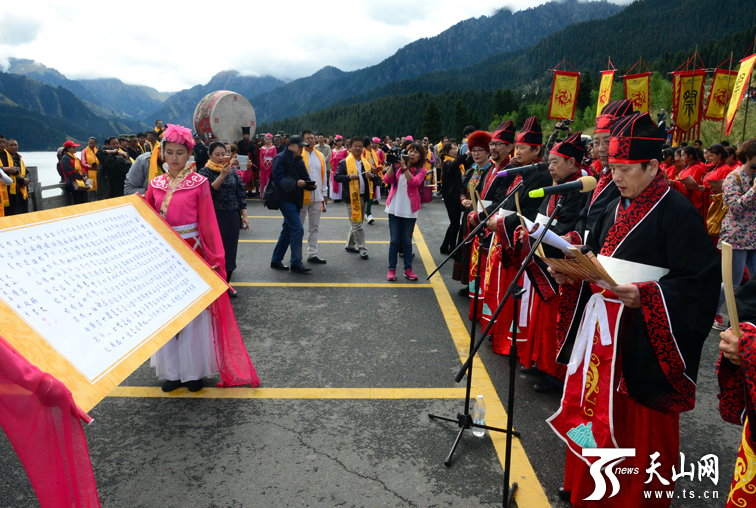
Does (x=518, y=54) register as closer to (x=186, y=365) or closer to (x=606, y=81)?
(x=606, y=81)

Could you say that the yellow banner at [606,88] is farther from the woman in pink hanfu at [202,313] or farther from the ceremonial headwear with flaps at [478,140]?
the woman in pink hanfu at [202,313]

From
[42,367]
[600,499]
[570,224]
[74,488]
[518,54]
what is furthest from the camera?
[518,54]

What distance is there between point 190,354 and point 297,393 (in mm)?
891

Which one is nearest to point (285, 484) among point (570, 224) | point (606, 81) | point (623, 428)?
point (623, 428)

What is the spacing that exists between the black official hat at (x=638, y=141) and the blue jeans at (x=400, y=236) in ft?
14.2

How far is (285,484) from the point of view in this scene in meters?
2.63

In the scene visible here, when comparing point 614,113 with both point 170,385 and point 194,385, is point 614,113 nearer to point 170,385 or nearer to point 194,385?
point 194,385

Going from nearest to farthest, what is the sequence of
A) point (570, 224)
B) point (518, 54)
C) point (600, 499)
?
point (600, 499) → point (570, 224) → point (518, 54)

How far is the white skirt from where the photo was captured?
358cm

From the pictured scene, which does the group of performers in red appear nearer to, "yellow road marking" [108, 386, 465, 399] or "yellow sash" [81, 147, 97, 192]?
"yellow road marking" [108, 386, 465, 399]

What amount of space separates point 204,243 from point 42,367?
6.74 ft

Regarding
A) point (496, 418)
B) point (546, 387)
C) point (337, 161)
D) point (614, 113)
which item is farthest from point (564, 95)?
point (496, 418)

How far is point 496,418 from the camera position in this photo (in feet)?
11.0

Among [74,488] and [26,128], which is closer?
[74,488]
